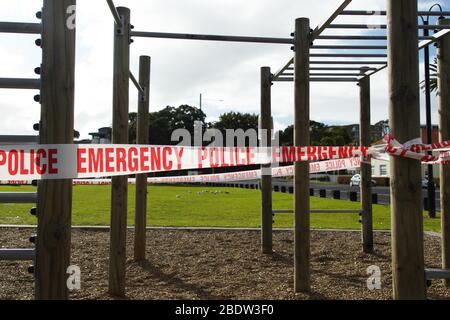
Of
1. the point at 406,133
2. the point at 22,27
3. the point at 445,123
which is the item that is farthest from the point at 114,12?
the point at 445,123

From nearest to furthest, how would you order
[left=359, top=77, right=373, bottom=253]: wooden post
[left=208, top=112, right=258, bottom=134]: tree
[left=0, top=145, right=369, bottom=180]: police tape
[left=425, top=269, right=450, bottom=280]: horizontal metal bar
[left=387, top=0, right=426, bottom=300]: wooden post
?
[left=0, top=145, right=369, bottom=180]: police tape → [left=387, top=0, right=426, bottom=300]: wooden post → [left=425, top=269, right=450, bottom=280]: horizontal metal bar → [left=359, top=77, right=373, bottom=253]: wooden post → [left=208, top=112, right=258, bottom=134]: tree

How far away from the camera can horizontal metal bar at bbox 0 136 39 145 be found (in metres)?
2.19

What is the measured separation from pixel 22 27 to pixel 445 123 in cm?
397

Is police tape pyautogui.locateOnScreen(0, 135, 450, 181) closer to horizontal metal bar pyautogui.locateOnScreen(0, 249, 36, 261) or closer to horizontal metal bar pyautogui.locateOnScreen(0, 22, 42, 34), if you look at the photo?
horizontal metal bar pyautogui.locateOnScreen(0, 249, 36, 261)

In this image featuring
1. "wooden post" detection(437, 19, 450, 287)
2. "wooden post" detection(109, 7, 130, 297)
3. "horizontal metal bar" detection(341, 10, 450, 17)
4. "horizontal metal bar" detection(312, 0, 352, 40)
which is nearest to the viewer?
"horizontal metal bar" detection(312, 0, 352, 40)

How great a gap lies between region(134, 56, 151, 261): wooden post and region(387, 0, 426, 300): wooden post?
3754 mm

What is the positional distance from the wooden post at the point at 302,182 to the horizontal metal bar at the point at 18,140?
2670 mm

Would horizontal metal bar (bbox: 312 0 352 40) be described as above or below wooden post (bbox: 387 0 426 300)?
above

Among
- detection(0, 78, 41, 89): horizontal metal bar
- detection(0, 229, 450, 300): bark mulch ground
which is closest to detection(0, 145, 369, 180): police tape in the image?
detection(0, 78, 41, 89): horizontal metal bar

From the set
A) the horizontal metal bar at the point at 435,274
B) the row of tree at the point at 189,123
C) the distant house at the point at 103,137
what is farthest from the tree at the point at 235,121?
the horizontal metal bar at the point at 435,274
